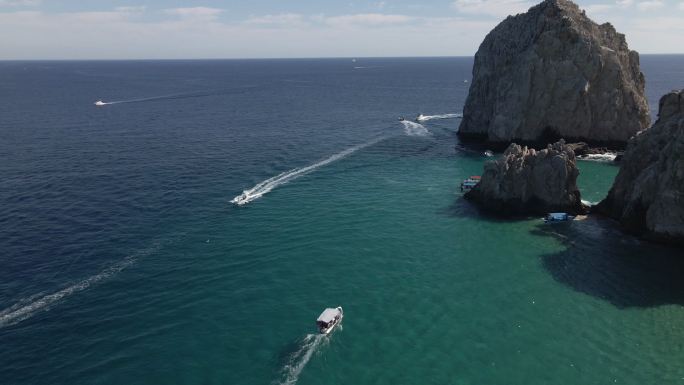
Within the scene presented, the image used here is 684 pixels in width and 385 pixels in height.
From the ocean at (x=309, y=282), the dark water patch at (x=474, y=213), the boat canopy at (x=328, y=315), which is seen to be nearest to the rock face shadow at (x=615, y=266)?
the ocean at (x=309, y=282)

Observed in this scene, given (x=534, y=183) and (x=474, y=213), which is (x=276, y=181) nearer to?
(x=474, y=213)

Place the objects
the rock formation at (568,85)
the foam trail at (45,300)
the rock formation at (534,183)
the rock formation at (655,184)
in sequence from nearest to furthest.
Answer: the foam trail at (45,300) → the rock formation at (655,184) → the rock formation at (534,183) → the rock formation at (568,85)

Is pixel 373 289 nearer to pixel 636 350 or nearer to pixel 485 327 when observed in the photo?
pixel 485 327

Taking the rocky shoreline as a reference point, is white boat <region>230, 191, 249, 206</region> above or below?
below

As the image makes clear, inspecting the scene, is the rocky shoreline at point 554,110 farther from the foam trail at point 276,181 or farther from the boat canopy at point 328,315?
the boat canopy at point 328,315

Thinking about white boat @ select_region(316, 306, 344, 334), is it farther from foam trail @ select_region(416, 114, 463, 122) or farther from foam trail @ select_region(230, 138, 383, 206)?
foam trail @ select_region(416, 114, 463, 122)

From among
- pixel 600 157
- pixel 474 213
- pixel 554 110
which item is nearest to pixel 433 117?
pixel 554 110

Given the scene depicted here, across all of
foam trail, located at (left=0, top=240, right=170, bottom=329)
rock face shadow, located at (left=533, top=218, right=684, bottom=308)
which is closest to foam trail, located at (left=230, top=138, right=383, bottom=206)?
foam trail, located at (left=0, top=240, right=170, bottom=329)
